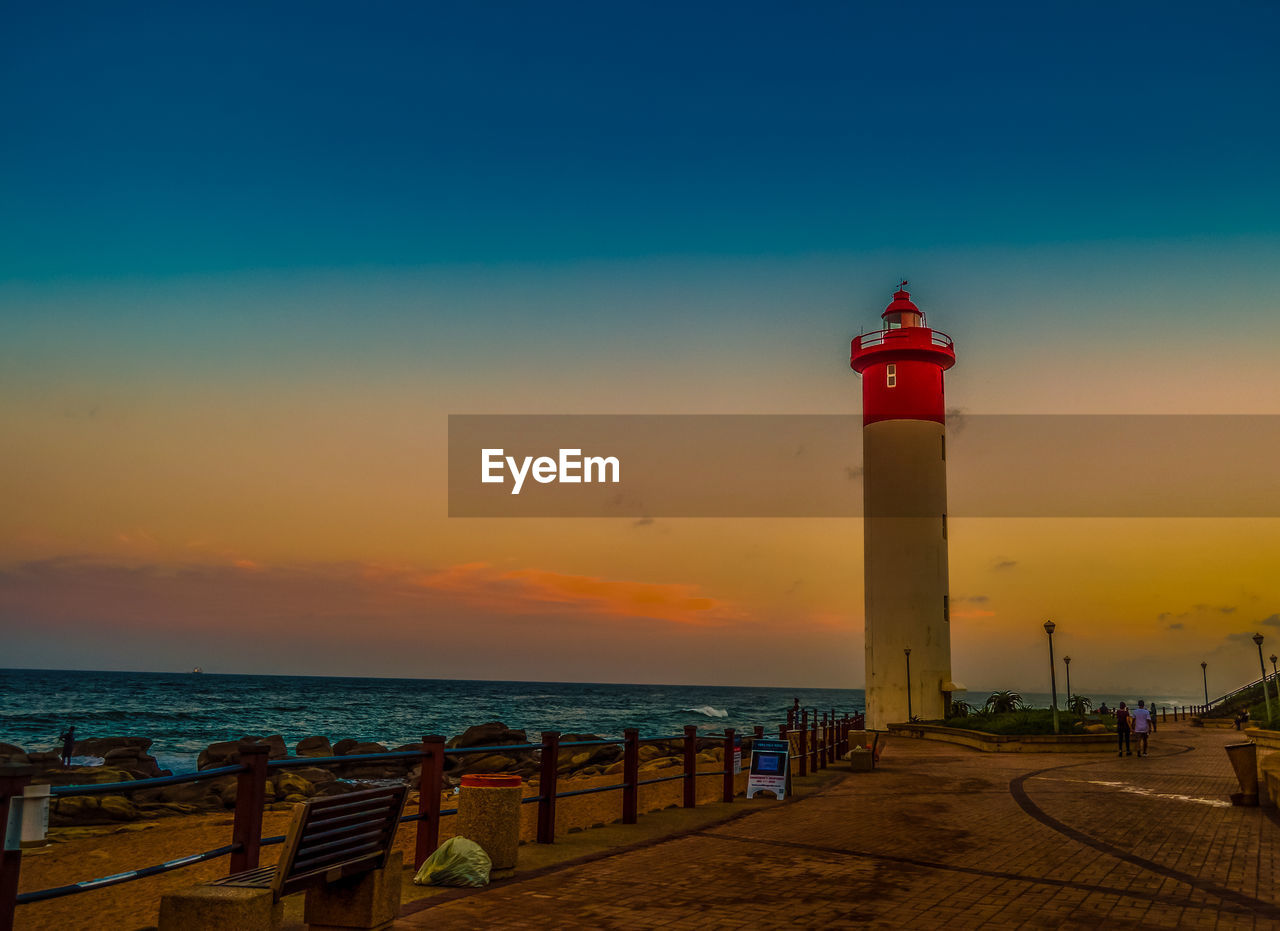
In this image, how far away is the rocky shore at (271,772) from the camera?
23.3 meters

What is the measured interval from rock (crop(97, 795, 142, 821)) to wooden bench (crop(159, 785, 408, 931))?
1943cm

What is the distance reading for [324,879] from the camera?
6258 millimetres

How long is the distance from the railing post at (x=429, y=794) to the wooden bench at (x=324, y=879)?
176 centimetres

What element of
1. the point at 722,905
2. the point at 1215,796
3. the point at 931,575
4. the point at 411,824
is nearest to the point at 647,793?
the point at 411,824

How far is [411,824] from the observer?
18.7m

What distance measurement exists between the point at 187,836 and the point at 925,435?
29.3 m

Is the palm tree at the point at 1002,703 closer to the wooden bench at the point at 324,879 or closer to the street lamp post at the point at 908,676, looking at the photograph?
the street lamp post at the point at 908,676

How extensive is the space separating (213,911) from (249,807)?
1092mm

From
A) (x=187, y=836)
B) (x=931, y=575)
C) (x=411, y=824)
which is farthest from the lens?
(x=931, y=575)

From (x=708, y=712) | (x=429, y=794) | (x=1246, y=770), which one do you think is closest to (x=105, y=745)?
(x=429, y=794)

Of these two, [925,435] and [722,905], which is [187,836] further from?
[925,435]

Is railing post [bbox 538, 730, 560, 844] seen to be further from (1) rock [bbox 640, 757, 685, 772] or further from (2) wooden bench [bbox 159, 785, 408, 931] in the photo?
(1) rock [bbox 640, 757, 685, 772]

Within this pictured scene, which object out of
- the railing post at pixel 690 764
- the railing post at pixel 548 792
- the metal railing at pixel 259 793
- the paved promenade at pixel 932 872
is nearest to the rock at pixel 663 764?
the paved promenade at pixel 932 872

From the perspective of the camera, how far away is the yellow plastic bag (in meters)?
8.59
